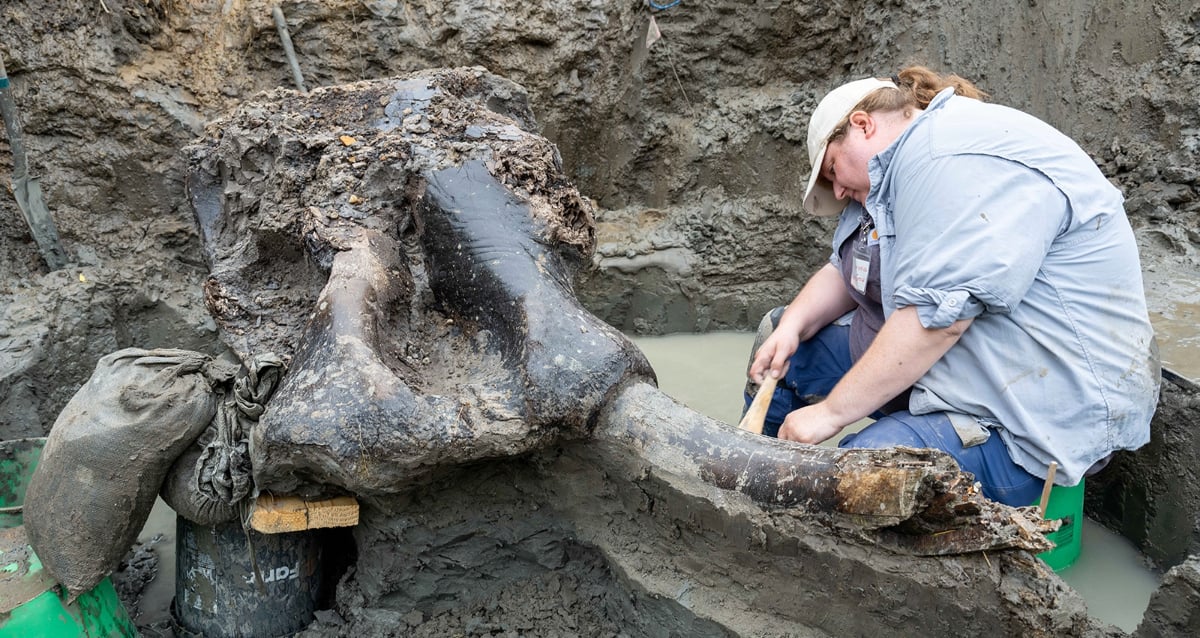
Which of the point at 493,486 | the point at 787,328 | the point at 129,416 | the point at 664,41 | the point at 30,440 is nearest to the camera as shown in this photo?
the point at 129,416

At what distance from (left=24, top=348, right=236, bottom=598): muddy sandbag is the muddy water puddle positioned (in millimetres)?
A: 1166

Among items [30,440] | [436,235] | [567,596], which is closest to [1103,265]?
[567,596]

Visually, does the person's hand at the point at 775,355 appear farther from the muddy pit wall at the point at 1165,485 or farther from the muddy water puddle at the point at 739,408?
the muddy pit wall at the point at 1165,485

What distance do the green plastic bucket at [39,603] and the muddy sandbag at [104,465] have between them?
0.05 m

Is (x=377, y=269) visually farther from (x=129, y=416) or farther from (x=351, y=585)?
(x=351, y=585)

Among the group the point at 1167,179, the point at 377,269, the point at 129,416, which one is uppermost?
the point at 377,269

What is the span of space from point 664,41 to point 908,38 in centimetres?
122

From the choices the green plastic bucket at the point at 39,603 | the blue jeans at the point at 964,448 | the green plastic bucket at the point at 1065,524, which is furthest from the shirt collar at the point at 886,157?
the green plastic bucket at the point at 39,603

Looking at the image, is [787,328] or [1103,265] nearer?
[1103,265]

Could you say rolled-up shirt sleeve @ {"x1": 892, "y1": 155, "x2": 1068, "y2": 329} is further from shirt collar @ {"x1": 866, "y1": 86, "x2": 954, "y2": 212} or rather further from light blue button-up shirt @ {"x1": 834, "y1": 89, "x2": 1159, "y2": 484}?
shirt collar @ {"x1": 866, "y1": 86, "x2": 954, "y2": 212}

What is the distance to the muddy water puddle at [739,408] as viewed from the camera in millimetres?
2295

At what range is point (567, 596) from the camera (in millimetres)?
1917

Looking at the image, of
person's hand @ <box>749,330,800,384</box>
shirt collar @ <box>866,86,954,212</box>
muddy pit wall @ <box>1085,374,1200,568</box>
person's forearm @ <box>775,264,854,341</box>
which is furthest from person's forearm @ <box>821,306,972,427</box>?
muddy pit wall @ <box>1085,374,1200,568</box>

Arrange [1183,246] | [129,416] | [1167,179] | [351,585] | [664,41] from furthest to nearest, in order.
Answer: [664,41], [1167,179], [1183,246], [351,585], [129,416]
